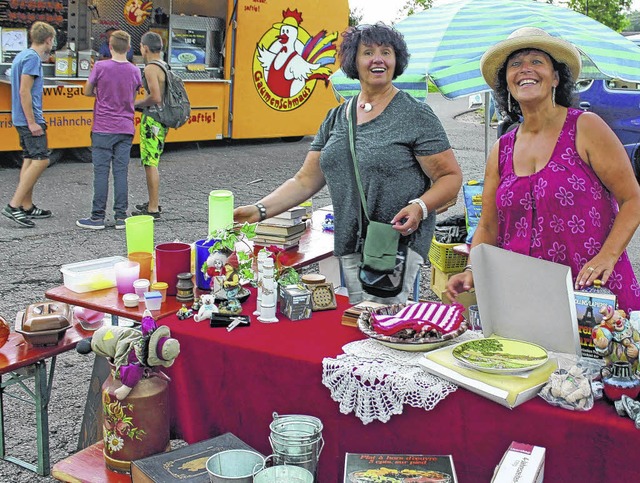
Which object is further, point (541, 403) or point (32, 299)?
point (32, 299)

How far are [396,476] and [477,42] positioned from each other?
4237 mm

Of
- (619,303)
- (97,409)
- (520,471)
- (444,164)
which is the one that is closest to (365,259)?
(444,164)

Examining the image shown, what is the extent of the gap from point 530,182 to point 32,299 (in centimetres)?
390

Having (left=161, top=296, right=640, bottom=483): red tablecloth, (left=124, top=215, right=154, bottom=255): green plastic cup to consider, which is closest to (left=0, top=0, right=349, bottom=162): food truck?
(left=124, top=215, right=154, bottom=255): green plastic cup

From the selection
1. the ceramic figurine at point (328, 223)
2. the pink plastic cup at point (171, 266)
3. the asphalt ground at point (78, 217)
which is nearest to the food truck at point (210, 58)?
the asphalt ground at point (78, 217)

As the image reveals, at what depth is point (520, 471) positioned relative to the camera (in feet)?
6.71

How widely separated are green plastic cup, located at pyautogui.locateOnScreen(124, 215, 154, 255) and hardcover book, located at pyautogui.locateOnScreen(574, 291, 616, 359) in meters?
1.93

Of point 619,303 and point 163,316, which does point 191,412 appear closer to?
point 163,316

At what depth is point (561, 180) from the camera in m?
2.81

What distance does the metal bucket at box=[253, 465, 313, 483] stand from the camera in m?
2.15

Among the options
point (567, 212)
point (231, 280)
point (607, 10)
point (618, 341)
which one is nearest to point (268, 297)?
point (231, 280)

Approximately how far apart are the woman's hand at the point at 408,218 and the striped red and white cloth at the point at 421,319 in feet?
1.78

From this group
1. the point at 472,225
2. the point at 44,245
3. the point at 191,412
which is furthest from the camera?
the point at 44,245

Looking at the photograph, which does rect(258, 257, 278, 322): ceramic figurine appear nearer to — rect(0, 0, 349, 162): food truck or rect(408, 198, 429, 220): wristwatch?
rect(408, 198, 429, 220): wristwatch
